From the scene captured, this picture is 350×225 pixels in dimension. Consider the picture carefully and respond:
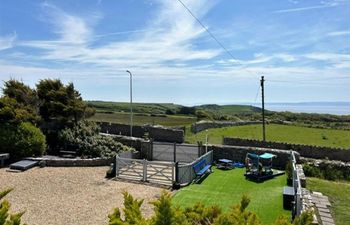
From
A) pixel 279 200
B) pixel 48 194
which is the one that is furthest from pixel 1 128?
pixel 279 200

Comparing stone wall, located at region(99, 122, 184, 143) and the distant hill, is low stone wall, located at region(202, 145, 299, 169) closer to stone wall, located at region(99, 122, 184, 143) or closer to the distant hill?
stone wall, located at region(99, 122, 184, 143)

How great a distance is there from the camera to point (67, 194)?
1319 centimetres

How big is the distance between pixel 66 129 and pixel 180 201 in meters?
12.0

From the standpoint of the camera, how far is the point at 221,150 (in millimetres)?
20234

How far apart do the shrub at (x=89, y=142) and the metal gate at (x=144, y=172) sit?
11.3 ft

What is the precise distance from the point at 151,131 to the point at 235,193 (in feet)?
52.7

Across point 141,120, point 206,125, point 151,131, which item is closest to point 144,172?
point 151,131

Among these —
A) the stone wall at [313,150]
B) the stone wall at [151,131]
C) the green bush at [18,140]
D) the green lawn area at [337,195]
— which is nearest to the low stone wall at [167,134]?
the stone wall at [151,131]

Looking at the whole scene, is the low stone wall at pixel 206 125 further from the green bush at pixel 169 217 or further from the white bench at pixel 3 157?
the green bush at pixel 169 217

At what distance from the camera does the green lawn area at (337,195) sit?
1096 cm

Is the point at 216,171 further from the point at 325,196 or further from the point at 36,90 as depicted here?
the point at 36,90

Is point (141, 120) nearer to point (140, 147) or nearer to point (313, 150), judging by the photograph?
point (140, 147)

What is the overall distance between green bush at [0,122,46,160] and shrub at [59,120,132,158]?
8.49 ft

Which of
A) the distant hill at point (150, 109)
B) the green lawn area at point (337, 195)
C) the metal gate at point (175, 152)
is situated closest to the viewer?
the green lawn area at point (337, 195)
